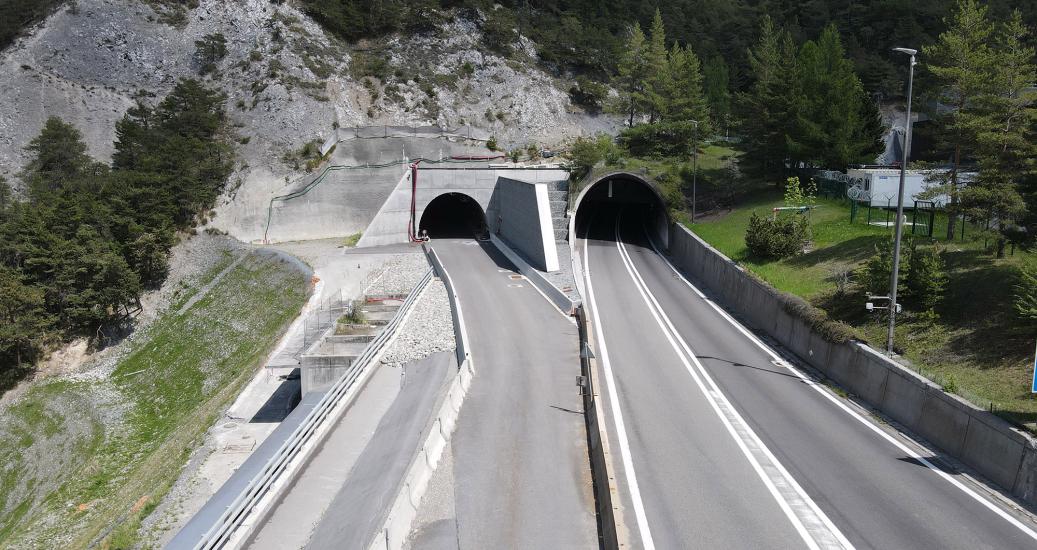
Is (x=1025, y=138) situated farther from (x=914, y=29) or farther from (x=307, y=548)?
(x=914, y=29)

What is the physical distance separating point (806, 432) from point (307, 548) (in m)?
11.9

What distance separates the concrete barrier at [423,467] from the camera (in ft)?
41.4

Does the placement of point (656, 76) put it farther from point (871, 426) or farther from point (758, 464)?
point (758, 464)

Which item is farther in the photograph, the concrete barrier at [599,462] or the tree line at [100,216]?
the tree line at [100,216]

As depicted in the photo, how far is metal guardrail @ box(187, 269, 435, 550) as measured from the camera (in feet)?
41.9

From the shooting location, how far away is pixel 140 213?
49000 millimetres

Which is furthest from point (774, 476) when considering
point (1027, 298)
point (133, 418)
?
point (133, 418)

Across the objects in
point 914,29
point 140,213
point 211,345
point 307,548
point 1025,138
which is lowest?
point 211,345

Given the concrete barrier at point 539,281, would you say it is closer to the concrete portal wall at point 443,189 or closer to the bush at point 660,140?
the concrete portal wall at point 443,189

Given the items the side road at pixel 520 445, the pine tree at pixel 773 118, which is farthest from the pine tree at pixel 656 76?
the side road at pixel 520 445

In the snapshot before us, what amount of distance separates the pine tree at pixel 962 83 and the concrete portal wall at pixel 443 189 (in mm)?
25059

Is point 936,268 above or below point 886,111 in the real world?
below

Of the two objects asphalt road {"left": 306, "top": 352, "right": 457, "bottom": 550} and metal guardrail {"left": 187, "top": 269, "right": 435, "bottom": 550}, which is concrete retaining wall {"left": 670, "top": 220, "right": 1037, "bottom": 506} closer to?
asphalt road {"left": 306, "top": 352, "right": 457, "bottom": 550}

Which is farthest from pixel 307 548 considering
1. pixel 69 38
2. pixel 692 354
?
pixel 69 38
